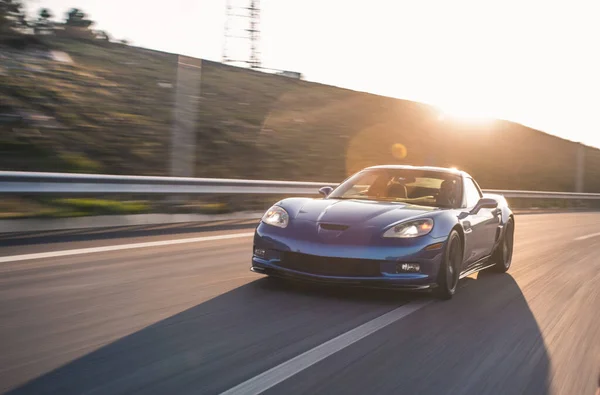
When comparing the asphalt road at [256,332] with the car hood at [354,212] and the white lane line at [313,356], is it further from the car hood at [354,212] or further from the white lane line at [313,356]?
the car hood at [354,212]

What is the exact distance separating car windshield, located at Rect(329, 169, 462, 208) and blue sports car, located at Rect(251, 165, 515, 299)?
0.04m

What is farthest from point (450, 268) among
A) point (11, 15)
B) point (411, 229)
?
point (11, 15)

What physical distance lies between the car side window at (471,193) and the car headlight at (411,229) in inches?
52.9

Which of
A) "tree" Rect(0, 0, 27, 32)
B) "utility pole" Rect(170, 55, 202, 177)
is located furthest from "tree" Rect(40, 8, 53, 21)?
"utility pole" Rect(170, 55, 202, 177)

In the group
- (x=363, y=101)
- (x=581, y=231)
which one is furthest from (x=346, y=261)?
(x=363, y=101)

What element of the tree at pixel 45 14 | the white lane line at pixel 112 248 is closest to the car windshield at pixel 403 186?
the white lane line at pixel 112 248

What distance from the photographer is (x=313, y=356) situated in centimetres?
449

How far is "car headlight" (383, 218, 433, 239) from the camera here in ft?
21.1

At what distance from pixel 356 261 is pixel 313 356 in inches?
71.7

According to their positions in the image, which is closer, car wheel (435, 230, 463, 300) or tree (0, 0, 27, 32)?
car wheel (435, 230, 463, 300)

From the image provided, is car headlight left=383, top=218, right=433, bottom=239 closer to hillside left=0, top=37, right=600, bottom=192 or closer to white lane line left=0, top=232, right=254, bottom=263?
white lane line left=0, top=232, right=254, bottom=263

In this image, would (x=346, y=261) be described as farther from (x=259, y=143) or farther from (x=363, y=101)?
(x=363, y=101)

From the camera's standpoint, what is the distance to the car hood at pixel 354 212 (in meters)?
6.48

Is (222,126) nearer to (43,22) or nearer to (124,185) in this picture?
(43,22)
